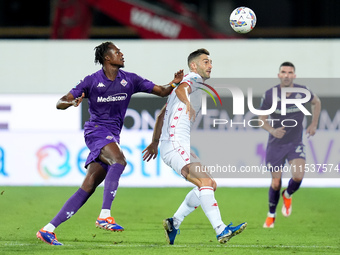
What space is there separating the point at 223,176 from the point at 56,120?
3.08 metres

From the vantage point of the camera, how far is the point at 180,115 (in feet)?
25.5

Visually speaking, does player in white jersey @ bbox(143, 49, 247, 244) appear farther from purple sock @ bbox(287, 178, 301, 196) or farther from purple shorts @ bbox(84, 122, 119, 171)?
purple sock @ bbox(287, 178, 301, 196)

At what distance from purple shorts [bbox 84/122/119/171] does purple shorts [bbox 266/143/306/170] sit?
279 cm

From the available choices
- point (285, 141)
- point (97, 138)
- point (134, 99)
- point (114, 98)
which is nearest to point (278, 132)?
point (285, 141)

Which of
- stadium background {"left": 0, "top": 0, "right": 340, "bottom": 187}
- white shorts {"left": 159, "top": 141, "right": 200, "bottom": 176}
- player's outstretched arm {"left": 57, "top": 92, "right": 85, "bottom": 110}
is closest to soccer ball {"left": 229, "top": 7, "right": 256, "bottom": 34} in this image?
white shorts {"left": 159, "top": 141, "right": 200, "bottom": 176}

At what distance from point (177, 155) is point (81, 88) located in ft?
4.05

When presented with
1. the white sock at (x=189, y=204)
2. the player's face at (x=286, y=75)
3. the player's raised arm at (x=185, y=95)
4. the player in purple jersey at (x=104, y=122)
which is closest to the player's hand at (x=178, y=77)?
the player in purple jersey at (x=104, y=122)

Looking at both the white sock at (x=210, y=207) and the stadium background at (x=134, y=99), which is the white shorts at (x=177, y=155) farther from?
the stadium background at (x=134, y=99)

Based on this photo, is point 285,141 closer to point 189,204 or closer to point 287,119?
point 287,119

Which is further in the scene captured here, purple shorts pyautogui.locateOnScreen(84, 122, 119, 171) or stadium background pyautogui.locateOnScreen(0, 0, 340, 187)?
stadium background pyautogui.locateOnScreen(0, 0, 340, 187)

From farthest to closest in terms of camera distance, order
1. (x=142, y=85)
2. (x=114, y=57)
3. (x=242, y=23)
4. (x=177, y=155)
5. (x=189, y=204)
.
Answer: (x=242, y=23), (x=142, y=85), (x=114, y=57), (x=189, y=204), (x=177, y=155)

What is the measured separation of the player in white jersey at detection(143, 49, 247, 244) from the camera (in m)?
7.48

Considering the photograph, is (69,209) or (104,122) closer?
(69,209)

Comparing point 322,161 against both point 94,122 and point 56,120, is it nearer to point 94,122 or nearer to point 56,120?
point 56,120
